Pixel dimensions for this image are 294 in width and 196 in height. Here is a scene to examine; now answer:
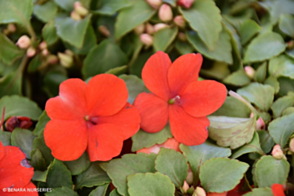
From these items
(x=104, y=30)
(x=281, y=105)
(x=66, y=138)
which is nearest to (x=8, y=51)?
(x=104, y=30)

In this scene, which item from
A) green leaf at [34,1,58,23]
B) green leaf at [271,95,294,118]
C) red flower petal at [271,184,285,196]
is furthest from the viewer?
green leaf at [34,1,58,23]

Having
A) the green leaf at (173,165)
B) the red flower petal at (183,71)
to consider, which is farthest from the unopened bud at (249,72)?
the green leaf at (173,165)

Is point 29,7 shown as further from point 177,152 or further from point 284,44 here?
point 284,44

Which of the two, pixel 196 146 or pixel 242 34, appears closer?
pixel 196 146

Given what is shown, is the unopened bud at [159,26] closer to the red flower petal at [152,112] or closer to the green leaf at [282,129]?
the red flower petal at [152,112]

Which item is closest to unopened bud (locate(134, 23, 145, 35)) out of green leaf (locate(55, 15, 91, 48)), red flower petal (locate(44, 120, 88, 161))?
green leaf (locate(55, 15, 91, 48))

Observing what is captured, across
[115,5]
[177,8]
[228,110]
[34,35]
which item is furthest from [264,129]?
[34,35]

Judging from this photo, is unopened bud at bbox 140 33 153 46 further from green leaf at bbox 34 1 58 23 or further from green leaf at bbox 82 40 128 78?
green leaf at bbox 34 1 58 23

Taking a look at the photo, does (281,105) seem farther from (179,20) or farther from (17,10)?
(17,10)
